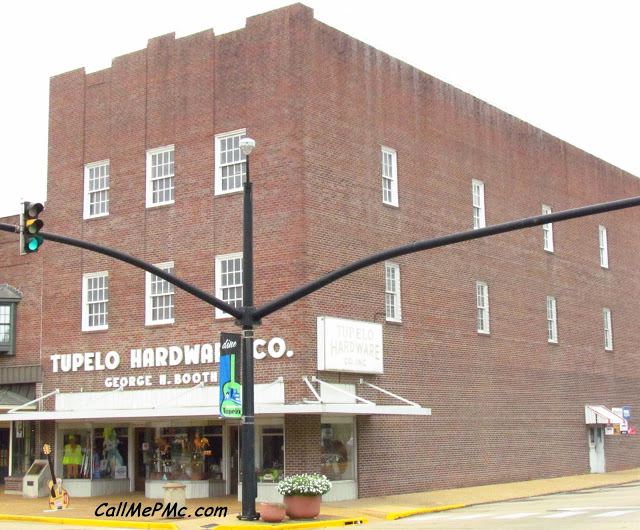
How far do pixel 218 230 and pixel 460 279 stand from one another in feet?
29.2

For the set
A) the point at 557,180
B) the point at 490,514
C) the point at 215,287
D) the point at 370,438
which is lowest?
the point at 490,514

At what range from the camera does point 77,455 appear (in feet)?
105

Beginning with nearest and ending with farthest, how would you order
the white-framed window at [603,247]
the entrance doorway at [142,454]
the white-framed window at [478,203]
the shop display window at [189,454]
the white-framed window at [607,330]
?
the shop display window at [189,454], the entrance doorway at [142,454], the white-framed window at [478,203], the white-framed window at [607,330], the white-framed window at [603,247]

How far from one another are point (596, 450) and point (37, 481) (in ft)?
72.1

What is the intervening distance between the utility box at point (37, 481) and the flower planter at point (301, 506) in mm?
10751

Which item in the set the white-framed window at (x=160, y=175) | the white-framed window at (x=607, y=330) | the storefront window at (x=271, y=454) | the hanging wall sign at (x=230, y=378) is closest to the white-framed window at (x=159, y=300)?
the white-framed window at (x=160, y=175)

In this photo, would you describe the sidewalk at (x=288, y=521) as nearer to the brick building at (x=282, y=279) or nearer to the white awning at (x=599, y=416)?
the brick building at (x=282, y=279)

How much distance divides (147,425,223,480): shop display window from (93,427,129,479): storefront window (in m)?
1.43

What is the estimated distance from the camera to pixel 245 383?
2256 centimetres

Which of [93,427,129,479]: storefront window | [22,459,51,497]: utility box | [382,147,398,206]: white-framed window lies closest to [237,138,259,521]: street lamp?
[382,147,398,206]: white-framed window

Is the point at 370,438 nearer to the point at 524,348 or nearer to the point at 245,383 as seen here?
the point at 245,383

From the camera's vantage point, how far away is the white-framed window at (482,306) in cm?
3491

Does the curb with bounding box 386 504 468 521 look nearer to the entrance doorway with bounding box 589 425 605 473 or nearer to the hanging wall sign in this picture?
the hanging wall sign

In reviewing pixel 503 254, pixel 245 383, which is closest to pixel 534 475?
pixel 503 254
